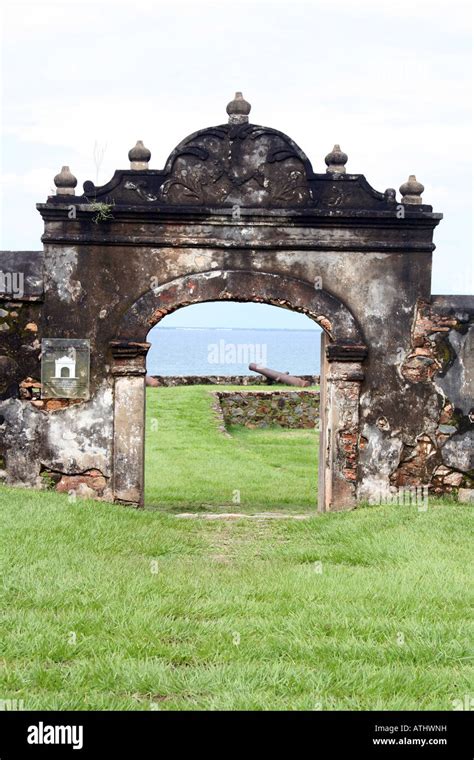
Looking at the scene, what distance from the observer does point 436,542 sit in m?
8.27

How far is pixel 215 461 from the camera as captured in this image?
1708cm

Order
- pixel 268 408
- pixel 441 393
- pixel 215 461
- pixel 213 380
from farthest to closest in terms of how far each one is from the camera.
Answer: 1. pixel 213 380
2. pixel 268 408
3. pixel 215 461
4. pixel 441 393

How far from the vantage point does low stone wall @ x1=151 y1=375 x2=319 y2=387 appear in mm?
28962

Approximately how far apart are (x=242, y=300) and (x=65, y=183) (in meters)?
2.39

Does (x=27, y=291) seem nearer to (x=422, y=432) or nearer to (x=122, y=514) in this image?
(x=122, y=514)

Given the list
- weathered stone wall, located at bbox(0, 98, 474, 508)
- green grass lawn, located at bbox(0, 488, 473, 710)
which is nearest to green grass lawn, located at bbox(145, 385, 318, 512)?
weathered stone wall, located at bbox(0, 98, 474, 508)

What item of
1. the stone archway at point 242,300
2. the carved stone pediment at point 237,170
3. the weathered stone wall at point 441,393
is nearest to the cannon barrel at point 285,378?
the weathered stone wall at point 441,393

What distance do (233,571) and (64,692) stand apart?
9.90 feet

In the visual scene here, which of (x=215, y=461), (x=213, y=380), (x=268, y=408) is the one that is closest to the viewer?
(x=215, y=461)

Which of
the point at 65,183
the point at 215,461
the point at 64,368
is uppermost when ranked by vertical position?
the point at 65,183

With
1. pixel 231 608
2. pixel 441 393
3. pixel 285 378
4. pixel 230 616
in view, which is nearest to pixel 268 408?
pixel 285 378

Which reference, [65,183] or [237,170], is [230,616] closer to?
[237,170]
